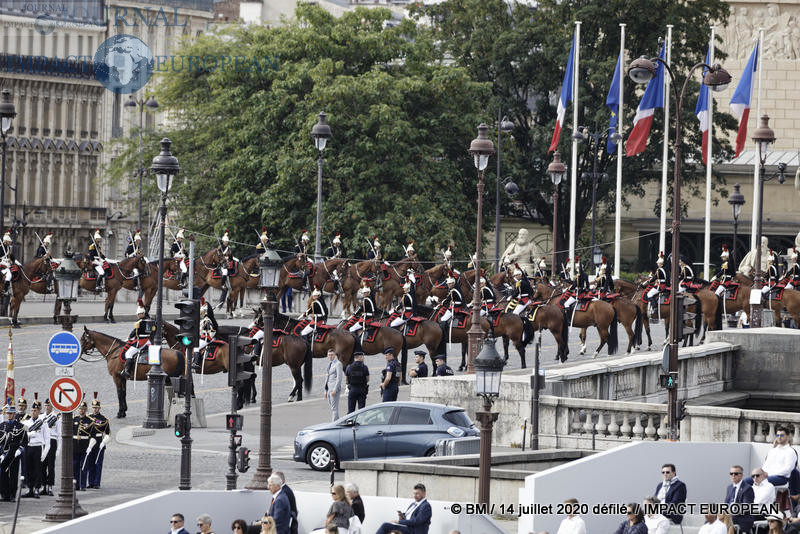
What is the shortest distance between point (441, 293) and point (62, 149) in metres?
52.5

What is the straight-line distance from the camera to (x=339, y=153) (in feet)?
198

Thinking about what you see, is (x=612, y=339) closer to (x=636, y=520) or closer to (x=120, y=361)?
(x=120, y=361)

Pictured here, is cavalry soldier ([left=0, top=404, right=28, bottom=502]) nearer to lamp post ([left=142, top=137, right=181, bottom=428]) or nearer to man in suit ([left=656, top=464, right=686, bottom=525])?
lamp post ([left=142, top=137, right=181, bottom=428])

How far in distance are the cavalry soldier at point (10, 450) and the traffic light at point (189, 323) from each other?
2800 millimetres

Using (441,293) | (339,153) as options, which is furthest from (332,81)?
(441,293)

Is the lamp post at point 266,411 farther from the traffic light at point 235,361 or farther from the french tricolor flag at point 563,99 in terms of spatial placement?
the french tricolor flag at point 563,99

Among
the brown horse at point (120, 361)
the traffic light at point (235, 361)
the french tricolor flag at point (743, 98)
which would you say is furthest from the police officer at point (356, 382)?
the french tricolor flag at point (743, 98)

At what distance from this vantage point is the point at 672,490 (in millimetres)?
19766

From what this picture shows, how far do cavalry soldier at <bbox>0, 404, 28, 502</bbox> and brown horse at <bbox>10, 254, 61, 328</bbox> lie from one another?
22434 millimetres

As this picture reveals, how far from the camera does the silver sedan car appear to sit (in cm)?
2594

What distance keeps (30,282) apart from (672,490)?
31345mm

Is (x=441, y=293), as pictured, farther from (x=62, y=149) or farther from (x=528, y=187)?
(x=62, y=149)

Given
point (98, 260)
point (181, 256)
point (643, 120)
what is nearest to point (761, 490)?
point (98, 260)

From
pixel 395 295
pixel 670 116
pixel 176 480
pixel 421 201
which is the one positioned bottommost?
pixel 176 480
